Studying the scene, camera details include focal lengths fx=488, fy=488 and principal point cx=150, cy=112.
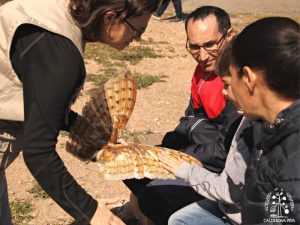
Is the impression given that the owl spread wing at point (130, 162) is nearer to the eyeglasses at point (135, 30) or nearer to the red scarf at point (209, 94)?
the red scarf at point (209, 94)

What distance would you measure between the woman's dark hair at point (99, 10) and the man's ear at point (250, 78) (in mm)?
447

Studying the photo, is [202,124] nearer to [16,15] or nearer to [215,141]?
[215,141]

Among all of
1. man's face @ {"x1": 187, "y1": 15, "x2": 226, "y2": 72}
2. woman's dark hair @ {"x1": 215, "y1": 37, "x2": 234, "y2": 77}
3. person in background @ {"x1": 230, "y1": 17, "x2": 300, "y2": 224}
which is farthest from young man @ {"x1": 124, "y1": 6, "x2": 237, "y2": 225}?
person in background @ {"x1": 230, "y1": 17, "x2": 300, "y2": 224}

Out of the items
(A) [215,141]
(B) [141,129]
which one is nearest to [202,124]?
(A) [215,141]

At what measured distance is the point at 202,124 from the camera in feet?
10.2

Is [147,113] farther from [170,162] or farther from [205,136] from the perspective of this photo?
[170,162]

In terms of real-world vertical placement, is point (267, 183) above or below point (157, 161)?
above

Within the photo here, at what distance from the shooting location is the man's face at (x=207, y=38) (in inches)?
122

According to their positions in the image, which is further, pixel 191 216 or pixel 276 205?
pixel 191 216

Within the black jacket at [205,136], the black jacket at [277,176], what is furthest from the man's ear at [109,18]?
the black jacket at [205,136]

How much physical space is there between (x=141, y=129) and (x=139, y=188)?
7.69 feet

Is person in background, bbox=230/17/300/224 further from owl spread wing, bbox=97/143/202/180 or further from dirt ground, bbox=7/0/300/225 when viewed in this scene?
dirt ground, bbox=7/0/300/225

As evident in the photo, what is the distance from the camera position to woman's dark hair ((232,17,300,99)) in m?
1.80

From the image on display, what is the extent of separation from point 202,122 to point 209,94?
187 mm
